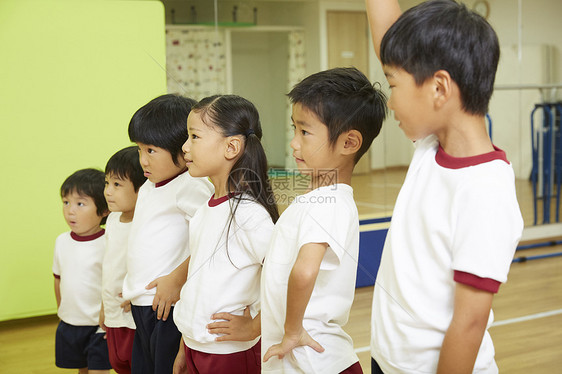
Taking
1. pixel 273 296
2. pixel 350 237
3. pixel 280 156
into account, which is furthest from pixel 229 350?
pixel 280 156

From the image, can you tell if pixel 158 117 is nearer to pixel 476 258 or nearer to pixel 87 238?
pixel 87 238

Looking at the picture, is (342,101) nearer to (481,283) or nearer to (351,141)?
(351,141)

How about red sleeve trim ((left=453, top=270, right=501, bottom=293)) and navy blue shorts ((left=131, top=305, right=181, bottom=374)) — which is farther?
navy blue shorts ((left=131, top=305, right=181, bottom=374))

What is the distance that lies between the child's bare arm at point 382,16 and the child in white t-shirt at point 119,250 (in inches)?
35.6

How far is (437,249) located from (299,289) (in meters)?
0.26

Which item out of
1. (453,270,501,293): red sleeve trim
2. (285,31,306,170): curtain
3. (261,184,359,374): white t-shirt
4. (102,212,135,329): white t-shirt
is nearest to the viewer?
(453,270,501,293): red sleeve trim

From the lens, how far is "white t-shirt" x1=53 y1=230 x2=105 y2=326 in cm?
182

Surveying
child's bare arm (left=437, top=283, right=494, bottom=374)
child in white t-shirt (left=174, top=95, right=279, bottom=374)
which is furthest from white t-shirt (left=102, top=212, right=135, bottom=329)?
child's bare arm (left=437, top=283, right=494, bottom=374)

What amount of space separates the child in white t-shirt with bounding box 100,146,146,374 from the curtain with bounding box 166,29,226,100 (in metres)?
1.44

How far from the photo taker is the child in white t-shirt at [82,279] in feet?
5.92

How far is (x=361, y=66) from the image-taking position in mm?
3543

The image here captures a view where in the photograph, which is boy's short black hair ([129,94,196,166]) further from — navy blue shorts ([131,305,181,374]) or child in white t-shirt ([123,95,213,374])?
navy blue shorts ([131,305,181,374])

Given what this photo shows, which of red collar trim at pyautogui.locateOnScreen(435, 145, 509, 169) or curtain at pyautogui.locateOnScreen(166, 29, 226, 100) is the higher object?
curtain at pyautogui.locateOnScreen(166, 29, 226, 100)

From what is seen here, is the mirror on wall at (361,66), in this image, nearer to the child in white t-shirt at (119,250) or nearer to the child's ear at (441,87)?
the child in white t-shirt at (119,250)
